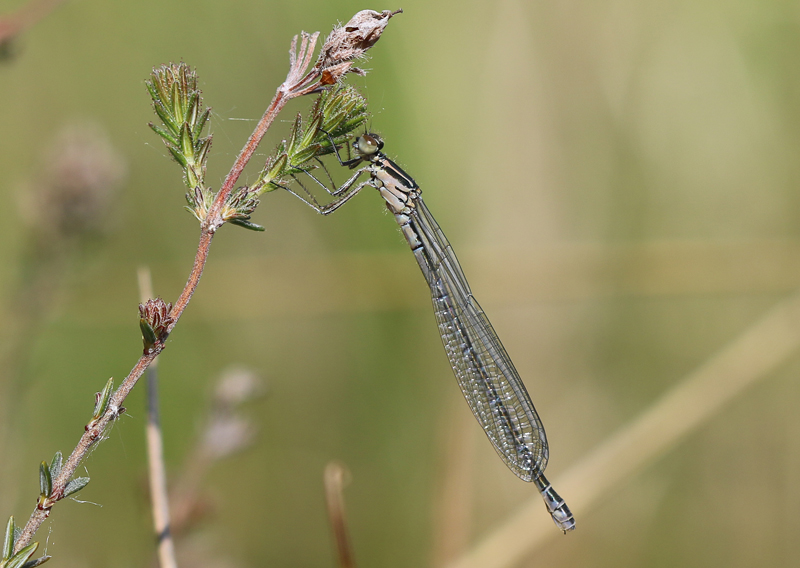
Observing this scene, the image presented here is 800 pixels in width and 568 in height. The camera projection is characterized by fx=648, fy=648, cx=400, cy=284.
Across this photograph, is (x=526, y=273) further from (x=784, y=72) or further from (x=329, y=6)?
(x=784, y=72)

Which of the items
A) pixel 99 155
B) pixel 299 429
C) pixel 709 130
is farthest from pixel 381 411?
pixel 709 130

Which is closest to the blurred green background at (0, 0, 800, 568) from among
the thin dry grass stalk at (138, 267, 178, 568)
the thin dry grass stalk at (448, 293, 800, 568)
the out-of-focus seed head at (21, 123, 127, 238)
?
the thin dry grass stalk at (448, 293, 800, 568)

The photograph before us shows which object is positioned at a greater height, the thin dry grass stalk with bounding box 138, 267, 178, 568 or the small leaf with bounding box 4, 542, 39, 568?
the thin dry grass stalk with bounding box 138, 267, 178, 568

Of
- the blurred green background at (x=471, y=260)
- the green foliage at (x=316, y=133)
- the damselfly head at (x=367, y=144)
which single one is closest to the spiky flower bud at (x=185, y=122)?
the green foliage at (x=316, y=133)

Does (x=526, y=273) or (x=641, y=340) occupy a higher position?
(x=526, y=273)

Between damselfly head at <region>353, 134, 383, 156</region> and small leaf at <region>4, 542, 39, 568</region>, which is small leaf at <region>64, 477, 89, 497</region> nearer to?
small leaf at <region>4, 542, 39, 568</region>

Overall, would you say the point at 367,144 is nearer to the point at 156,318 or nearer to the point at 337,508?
the point at 337,508

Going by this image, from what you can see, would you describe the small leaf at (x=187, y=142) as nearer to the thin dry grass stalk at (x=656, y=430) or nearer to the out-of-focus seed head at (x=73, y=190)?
the out-of-focus seed head at (x=73, y=190)
